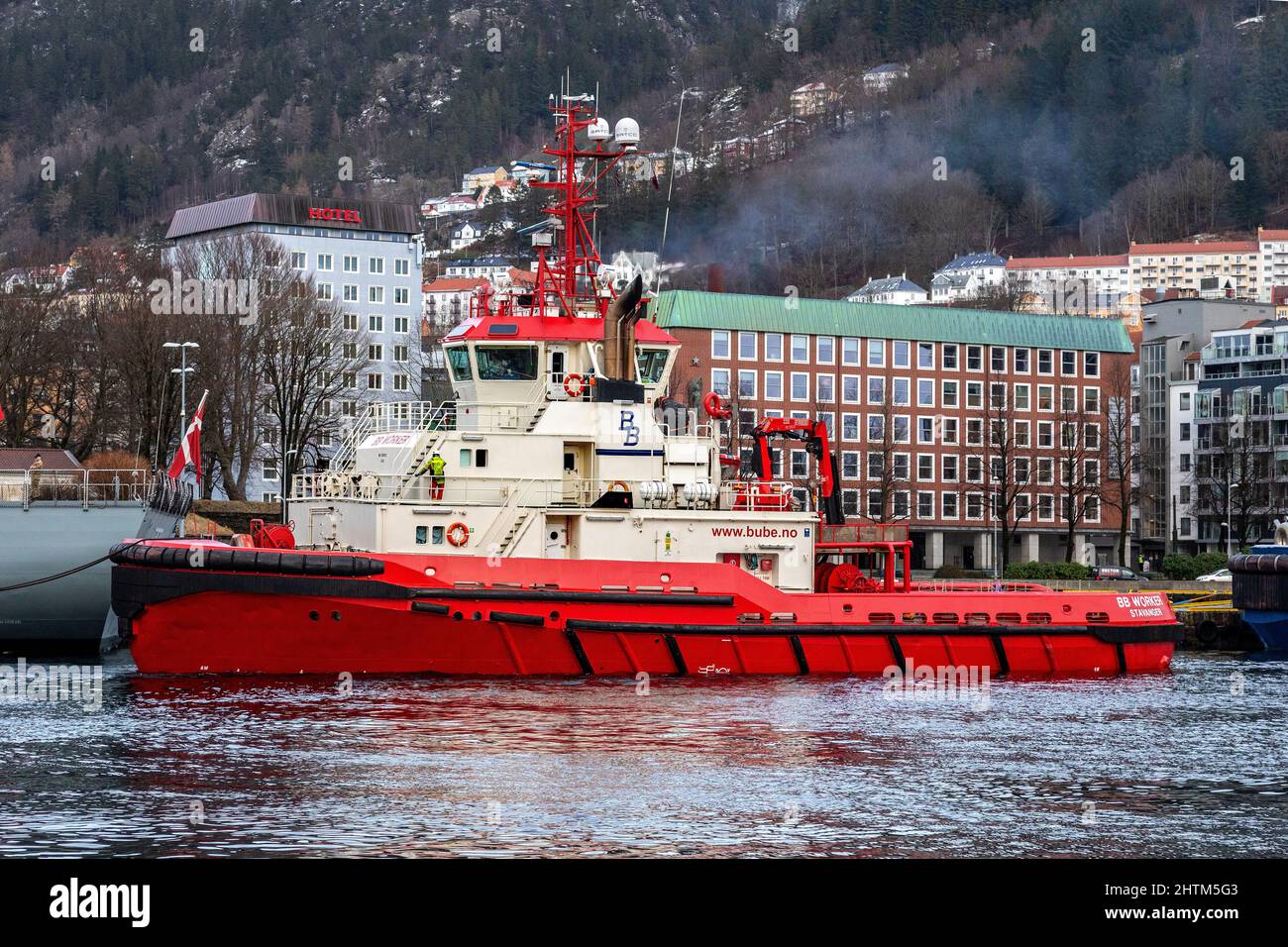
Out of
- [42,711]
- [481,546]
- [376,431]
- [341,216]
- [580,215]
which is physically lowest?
[42,711]

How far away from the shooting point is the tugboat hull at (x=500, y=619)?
32.3 metres

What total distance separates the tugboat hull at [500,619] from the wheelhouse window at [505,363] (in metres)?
4.92

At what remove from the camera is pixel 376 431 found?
36719 millimetres

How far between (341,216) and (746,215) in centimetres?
8455

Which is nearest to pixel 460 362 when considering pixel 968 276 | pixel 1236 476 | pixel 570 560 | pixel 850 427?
pixel 570 560

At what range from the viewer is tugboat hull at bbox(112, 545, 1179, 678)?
106 ft

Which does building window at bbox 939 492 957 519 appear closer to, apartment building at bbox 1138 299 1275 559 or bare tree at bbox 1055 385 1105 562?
bare tree at bbox 1055 385 1105 562

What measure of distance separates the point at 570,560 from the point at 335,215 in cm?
9300

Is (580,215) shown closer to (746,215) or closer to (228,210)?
(228,210)

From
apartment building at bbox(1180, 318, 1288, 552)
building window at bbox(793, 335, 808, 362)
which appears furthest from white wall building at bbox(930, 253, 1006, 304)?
building window at bbox(793, 335, 808, 362)

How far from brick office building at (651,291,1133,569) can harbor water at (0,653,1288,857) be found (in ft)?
191

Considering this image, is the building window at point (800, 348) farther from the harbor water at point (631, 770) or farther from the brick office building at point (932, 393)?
the harbor water at point (631, 770)
